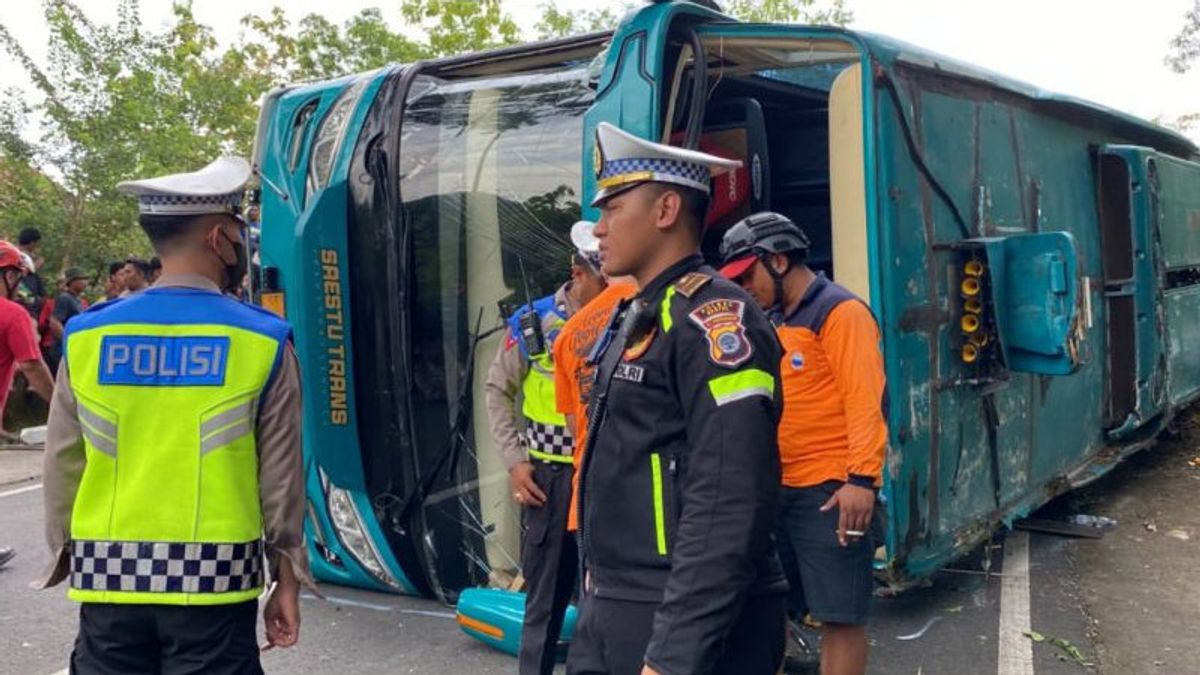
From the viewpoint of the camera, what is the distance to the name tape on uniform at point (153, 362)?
237cm

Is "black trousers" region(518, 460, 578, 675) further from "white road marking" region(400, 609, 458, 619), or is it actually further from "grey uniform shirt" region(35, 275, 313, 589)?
"grey uniform shirt" region(35, 275, 313, 589)

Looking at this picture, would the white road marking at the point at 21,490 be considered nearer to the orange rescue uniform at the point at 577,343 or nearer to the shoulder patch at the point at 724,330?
the orange rescue uniform at the point at 577,343

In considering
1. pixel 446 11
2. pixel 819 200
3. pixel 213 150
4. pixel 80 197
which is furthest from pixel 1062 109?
pixel 446 11

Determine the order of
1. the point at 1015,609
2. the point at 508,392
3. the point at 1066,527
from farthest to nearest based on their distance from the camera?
the point at 1066,527
the point at 1015,609
the point at 508,392

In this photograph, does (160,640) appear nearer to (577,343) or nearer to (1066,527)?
(577,343)

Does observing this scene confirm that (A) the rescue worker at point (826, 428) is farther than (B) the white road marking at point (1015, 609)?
No

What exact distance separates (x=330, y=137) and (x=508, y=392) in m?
1.52

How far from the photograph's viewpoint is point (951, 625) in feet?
15.8

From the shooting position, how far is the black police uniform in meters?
1.84

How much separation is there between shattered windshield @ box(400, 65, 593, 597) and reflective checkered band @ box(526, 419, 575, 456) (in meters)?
0.46

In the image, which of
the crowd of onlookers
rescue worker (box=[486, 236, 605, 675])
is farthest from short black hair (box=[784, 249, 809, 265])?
the crowd of onlookers

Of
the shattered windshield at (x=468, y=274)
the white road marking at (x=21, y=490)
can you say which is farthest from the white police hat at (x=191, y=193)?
the white road marking at (x=21, y=490)

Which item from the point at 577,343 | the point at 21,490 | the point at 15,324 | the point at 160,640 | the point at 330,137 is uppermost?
the point at 330,137

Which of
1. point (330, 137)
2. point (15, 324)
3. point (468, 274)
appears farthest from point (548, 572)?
point (15, 324)
